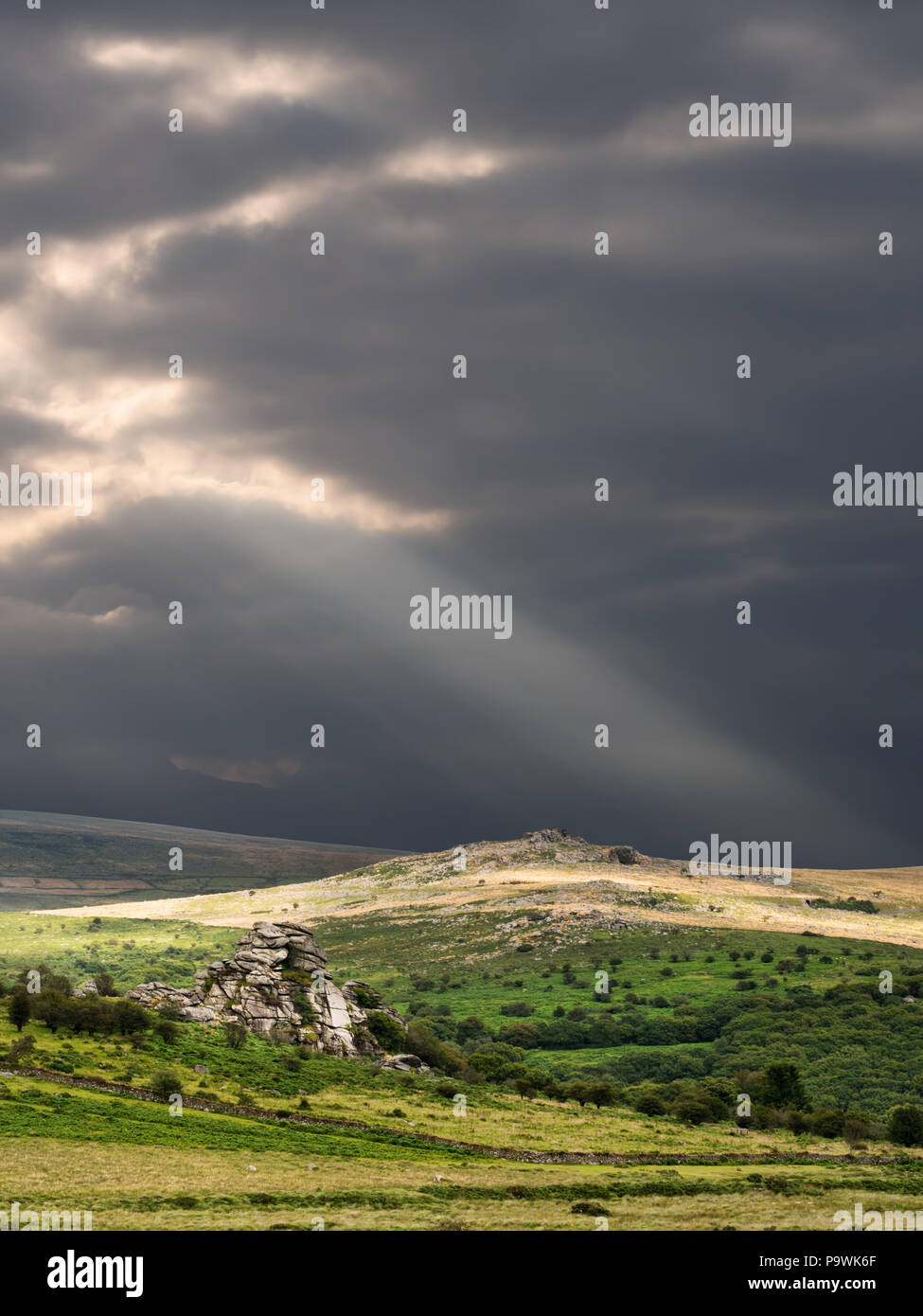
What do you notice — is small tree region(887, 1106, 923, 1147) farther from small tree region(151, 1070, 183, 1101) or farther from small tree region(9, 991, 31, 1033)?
small tree region(9, 991, 31, 1033)

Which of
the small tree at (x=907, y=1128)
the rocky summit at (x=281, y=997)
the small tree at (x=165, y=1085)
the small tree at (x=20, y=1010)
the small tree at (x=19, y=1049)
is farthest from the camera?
the rocky summit at (x=281, y=997)

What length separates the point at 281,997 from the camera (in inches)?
4648

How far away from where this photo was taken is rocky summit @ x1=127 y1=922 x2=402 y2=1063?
11194cm

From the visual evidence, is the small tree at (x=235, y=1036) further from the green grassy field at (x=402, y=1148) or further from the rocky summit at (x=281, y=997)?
the rocky summit at (x=281, y=997)

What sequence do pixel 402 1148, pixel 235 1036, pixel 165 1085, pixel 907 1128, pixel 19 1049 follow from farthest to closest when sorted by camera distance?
pixel 235 1036
pixel 907 1128
pixel 19 1049
pixel 165 1085
pixel 402 1148

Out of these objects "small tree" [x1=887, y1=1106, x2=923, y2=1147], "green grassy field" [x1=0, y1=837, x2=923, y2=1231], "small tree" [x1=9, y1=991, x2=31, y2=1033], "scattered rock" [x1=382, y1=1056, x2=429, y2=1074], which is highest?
"small tree" [x1=9, y1=991, x2=31, y2=1033]

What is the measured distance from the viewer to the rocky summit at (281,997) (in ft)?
367

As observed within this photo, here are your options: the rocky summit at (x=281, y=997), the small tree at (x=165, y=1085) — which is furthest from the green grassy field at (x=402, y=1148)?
the rocky summit at (x=281, y=997)

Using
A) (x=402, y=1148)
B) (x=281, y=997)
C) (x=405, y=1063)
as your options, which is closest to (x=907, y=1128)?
(x=402, y=1148)

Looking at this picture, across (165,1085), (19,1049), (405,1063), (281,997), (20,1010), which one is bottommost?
(405,1063)

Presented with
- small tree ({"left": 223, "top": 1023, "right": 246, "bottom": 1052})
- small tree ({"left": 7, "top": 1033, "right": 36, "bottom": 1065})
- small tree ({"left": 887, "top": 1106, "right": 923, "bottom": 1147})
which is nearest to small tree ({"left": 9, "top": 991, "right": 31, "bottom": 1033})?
small tree ({"left": 7, "top": 1033, "right": 36, "bottom": 1065})

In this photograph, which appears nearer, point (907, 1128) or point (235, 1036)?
point (907, 1128)

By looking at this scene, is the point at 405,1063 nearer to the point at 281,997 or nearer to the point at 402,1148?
the point at 281,997
